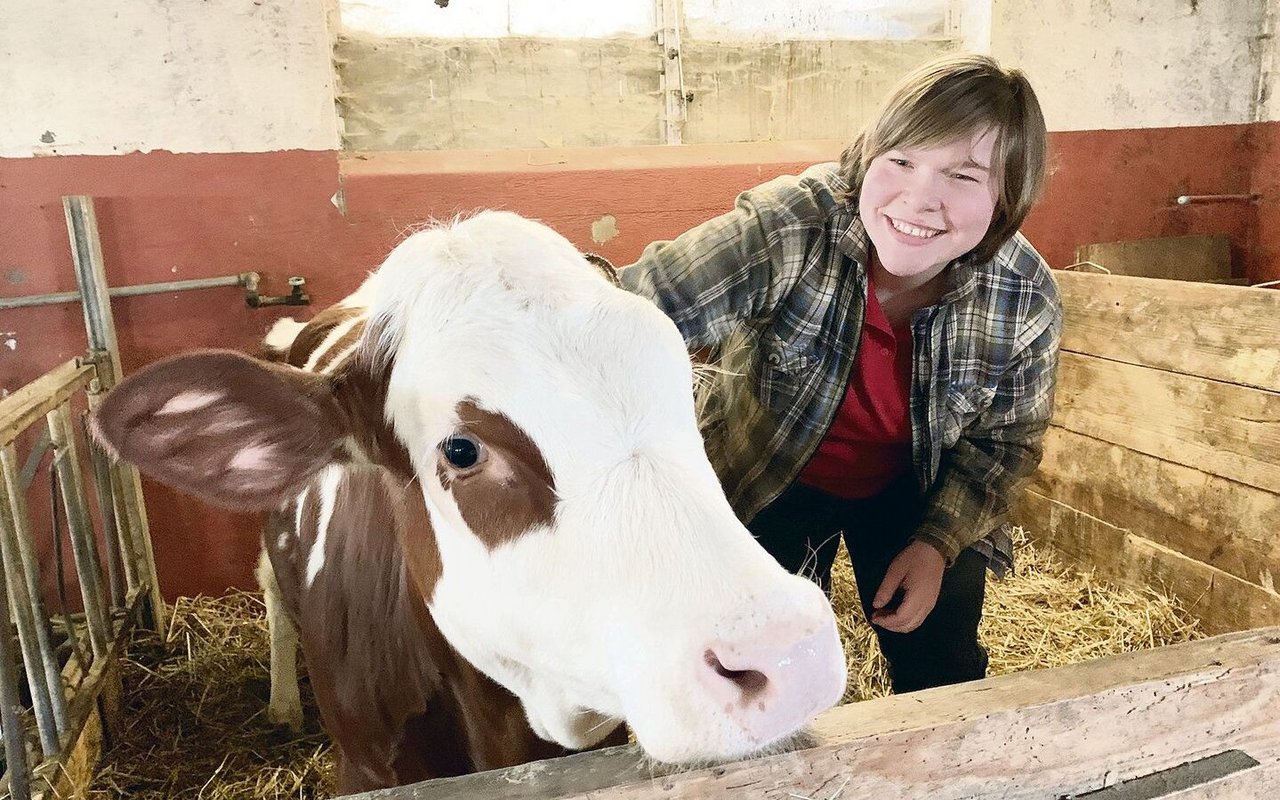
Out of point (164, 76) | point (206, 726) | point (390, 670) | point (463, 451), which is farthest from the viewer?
point (164, 76)

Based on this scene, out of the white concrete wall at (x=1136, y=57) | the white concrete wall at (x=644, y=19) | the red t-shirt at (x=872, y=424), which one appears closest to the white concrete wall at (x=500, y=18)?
the white concrete wall at (x=644, y=19)

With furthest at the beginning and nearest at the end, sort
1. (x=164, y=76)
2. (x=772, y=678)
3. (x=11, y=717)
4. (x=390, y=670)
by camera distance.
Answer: (x=164, y=76) → (x=11, y=717) → (x=390, y=670) → (x=772, y=678)

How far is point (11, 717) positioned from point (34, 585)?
0.46 m

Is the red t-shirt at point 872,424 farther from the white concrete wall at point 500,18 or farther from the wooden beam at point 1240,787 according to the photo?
the white concrete wall at point 500,18

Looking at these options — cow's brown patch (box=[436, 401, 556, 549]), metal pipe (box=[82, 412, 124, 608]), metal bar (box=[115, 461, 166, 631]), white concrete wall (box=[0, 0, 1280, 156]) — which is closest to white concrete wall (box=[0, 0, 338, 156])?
white concrete wall (box=[0, 0, 1280, 156])

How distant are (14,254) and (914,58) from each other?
415 cm

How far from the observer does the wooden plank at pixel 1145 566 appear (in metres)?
2.78

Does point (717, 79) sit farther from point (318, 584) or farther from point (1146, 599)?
point (318, 584)

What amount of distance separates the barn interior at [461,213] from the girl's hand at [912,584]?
0.51m

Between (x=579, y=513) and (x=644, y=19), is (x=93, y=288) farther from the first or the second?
(x=644, y=19)

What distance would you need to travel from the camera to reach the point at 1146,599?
10.3 feet

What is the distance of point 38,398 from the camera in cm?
221

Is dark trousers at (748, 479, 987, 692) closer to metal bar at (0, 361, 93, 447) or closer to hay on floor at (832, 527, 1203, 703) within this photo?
hay on floor at (832, 527, 1203, 703)

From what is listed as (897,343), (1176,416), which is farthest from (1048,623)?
(897,343)
